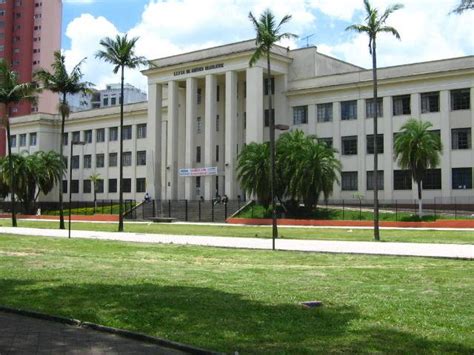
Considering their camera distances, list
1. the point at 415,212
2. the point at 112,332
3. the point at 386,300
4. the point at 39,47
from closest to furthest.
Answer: the point at 112,332 < the point at 386,300 < the point at 415,212 < the point at 39,47

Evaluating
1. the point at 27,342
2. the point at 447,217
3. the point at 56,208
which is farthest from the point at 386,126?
the point at 27,342

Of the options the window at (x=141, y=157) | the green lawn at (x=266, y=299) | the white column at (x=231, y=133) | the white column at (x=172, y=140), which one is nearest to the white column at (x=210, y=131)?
the white column at (x=231, y=133)

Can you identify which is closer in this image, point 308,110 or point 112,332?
point 112,332

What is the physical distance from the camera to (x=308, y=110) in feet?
221

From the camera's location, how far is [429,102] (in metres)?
59.2

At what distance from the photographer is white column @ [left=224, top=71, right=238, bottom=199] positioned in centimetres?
6725

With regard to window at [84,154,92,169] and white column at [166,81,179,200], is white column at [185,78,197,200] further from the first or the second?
window at [84,154,92,169]

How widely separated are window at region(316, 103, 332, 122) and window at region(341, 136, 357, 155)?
317 centimetres

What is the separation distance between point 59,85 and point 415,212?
32.3m

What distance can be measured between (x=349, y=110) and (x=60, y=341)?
59.6 m

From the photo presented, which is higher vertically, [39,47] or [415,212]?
[39,47]

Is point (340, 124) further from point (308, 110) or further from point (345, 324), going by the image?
point (345, 324)

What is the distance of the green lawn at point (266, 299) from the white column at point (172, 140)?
54607 mm

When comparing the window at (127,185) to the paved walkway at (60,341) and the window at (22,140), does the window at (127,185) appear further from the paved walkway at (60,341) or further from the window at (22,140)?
the paved walkway at (60,341)
